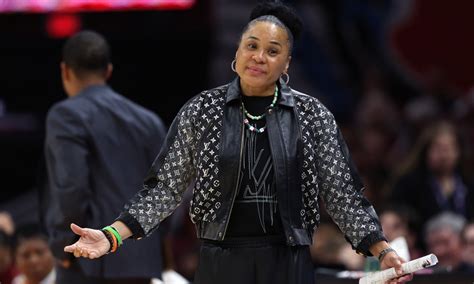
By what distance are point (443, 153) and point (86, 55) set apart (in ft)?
12.0

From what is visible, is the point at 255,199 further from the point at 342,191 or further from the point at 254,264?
the point at 342,191

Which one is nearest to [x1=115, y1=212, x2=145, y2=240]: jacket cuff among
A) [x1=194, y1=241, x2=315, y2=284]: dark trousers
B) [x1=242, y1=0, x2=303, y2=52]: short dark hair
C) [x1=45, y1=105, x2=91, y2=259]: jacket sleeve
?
[x1=194, y1=241, x2=315, y2=284]: dark trousers

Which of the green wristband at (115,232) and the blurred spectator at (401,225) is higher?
the green wristband at (115,232)

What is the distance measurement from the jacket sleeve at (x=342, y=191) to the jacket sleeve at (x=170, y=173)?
0.52 meters

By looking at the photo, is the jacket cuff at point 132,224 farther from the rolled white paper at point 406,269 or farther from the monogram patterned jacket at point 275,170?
the rolled white paper at point 406,269

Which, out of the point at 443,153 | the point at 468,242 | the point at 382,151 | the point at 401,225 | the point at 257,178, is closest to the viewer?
the point at 257,178

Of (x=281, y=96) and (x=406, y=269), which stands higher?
(x=281, y=96)

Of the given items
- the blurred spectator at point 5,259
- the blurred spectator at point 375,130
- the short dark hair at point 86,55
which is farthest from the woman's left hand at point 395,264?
the blurred spectator at point 375,130

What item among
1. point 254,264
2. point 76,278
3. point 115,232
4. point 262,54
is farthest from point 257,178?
point 76,278

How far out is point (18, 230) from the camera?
7.99m

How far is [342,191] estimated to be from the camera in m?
5.20

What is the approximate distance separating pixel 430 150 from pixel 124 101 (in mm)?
3562

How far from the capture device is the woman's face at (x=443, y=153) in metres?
9.43

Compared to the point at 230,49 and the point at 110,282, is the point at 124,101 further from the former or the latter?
the point at 230,49
